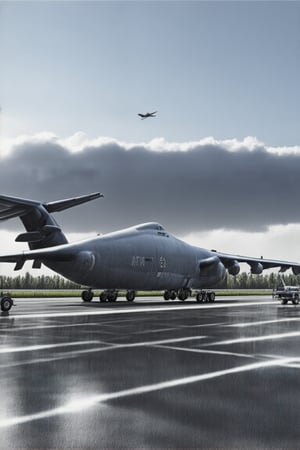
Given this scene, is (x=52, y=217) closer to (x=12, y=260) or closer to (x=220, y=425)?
(x=12, y=260)

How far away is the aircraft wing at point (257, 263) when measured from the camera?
4991 centimetres

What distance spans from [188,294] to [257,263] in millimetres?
10964

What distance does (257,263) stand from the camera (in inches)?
2050

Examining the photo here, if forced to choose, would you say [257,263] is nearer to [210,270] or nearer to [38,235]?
[210,270]

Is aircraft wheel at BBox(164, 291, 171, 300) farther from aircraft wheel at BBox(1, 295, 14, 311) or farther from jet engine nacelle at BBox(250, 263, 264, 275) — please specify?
aircraft wheel at BBox(1, 295, 14, 311)

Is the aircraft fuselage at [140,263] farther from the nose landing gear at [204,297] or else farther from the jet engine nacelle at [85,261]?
the nose landing gear at [204,297]

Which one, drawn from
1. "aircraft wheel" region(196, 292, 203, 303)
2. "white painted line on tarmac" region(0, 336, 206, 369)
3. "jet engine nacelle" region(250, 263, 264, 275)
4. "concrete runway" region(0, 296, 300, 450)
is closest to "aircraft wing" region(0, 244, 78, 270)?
"aircraft wheel" region(196, 292, 203, 303)

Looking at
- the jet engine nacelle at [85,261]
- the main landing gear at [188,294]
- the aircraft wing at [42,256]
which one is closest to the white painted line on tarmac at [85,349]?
the aircraft wing at [42,256]

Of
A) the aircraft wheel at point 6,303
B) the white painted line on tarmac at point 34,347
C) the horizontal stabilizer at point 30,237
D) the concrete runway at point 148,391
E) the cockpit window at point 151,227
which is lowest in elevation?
the concrete runway at point 148,391

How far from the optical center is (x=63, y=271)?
3550 cm

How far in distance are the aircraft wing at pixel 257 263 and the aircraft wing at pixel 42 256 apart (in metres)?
18.8

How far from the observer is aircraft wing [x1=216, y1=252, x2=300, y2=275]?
49906 millimetres

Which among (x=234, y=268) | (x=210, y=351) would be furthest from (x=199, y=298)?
(x=210, y=351)

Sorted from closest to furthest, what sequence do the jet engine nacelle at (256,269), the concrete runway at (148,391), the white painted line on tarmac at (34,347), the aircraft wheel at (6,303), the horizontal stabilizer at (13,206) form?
1. the concrete runway at (148,391)
2. the white painted line on tarmac at (34,347)
3. the aircraft wheel at (6,303)
4. the horizontal stabilizer at (13,206)
5. the jet engine nacelle at (256,269)
